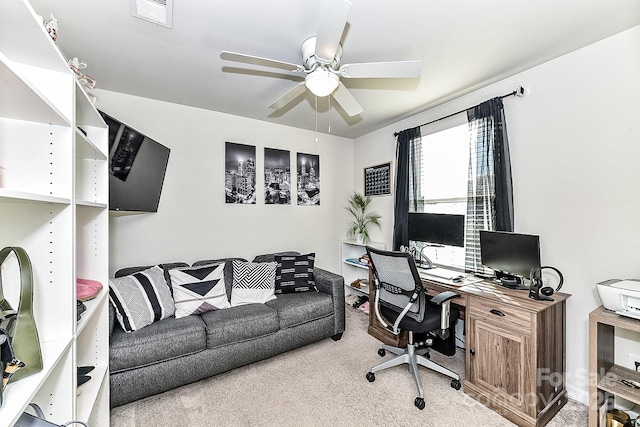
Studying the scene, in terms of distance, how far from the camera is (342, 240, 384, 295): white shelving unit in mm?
3822

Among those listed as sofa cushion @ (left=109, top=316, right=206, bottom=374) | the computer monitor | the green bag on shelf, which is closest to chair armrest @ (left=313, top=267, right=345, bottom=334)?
sofa cushion @ (left=109, top=316, right=206, bottom=374)

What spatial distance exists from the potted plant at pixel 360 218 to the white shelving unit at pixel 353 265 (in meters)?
0.12

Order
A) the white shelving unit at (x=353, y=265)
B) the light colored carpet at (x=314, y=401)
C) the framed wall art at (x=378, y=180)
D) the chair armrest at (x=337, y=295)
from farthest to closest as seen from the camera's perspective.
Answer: the white shelving unit at (x=353, y=265) → the framed wall art at (x=378, y=180) → the chair armrest at (x=337, y=295) → the light colored carpet at (x=314, y=401)

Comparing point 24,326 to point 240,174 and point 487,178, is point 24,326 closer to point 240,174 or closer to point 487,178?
point 240,174

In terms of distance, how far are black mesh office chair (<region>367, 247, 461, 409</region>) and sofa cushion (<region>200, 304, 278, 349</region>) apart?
947mm

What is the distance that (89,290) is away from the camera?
1.37m

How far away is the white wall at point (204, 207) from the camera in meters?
2.71

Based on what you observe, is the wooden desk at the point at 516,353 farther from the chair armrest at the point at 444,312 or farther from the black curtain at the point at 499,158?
the black curtain at the point at 499,158

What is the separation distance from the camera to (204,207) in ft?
10.1

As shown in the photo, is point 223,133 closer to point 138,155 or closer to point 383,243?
point 138,155

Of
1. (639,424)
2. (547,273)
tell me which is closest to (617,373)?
(639,424)

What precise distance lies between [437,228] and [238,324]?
6.86 feet

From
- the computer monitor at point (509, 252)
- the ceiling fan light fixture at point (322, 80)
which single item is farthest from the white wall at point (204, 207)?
the computer monitor at point (509, 252)

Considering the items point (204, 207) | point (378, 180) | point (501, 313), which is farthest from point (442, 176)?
point (204, 207)
